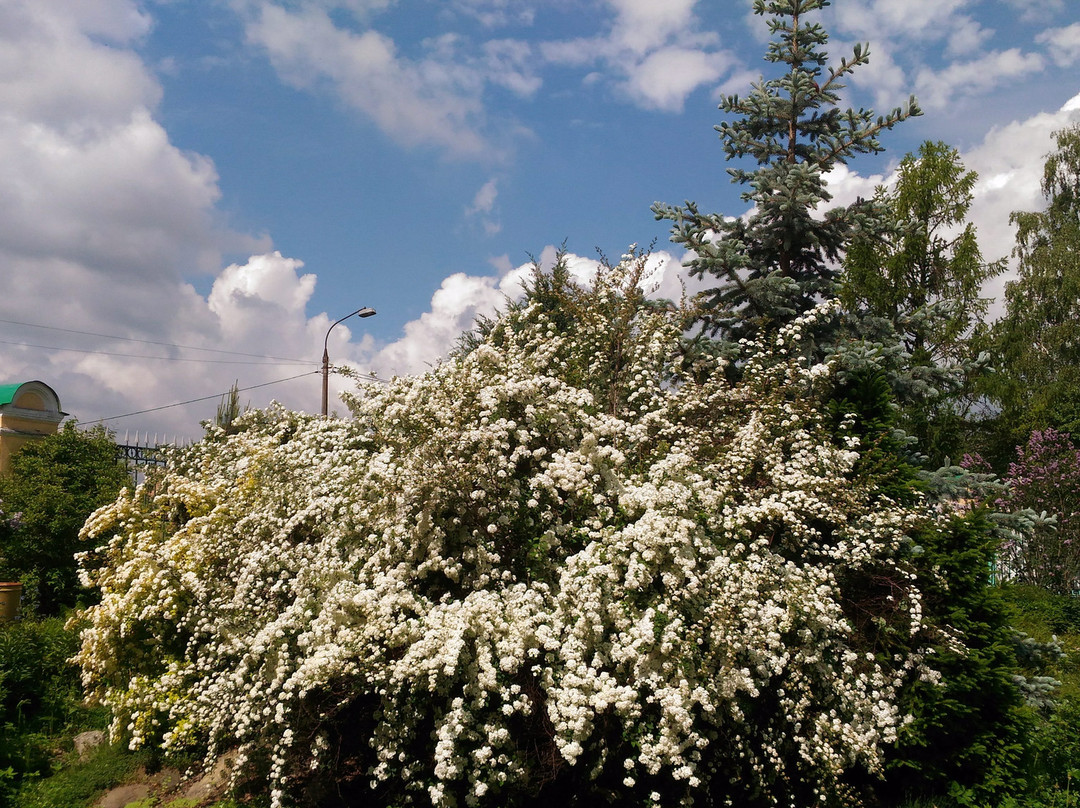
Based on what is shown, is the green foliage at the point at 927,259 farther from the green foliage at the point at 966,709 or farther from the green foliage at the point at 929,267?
the green foliage at the point at 966,709

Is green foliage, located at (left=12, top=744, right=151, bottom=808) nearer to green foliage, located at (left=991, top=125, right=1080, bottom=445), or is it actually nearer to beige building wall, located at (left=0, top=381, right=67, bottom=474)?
beige building wall, located at (left=0, top=381, right=67, bottom=474)

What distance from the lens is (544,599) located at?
15.6ft

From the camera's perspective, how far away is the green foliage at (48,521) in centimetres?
1016

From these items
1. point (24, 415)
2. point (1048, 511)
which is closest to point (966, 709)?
point (1048, 511)

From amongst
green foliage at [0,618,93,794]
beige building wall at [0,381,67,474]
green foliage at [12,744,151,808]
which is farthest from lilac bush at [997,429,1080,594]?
beige building wall at [0,381,67,474]

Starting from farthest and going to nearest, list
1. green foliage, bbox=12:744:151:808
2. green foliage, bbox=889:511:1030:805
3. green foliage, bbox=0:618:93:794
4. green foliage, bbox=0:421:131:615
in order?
green foliage, bbox=0:421:131:615 → green foliage, bbox=0:618:93:794 → green foliage, bbox=12:744:151:808 → green foliage, bbox=889:511:1030:805

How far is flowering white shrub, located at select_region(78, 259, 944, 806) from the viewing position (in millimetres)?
4309

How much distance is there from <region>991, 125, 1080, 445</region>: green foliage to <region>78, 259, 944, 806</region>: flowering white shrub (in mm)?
16821

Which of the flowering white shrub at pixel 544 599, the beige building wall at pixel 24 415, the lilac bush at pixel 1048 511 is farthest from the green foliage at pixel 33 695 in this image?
the lilac bush at pixel 1048 511

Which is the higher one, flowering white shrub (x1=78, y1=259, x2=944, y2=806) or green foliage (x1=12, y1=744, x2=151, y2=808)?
flowering white shrub (x1=78, y1=259, x2=944, y2=806)

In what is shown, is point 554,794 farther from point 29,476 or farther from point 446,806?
point 29,476

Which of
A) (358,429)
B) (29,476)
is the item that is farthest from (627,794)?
(29,476)

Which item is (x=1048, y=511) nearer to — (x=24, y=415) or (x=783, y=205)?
(x=783, y=205)

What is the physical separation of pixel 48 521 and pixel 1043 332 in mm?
25190
